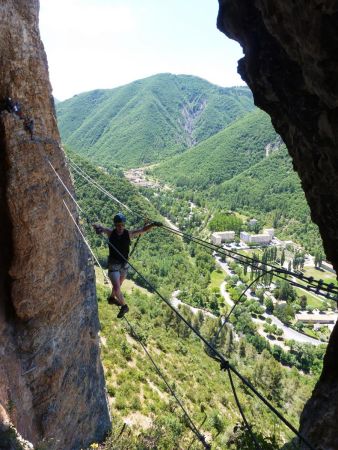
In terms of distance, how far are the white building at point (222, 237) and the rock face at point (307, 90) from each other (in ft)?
321

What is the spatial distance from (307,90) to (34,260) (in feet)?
19.1

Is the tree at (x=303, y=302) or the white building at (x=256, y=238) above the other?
the white building at (x=256, y=238)

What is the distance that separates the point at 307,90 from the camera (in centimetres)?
508

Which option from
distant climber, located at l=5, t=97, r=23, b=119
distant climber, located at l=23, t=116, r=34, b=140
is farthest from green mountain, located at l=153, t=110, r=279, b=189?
distant climber, located at l=5, t=97, r=23, b=119

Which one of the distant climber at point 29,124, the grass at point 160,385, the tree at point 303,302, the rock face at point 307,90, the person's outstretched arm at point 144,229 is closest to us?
the rock face at point 307,90

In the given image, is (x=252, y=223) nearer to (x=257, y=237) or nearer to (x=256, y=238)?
(x=257, y=237)

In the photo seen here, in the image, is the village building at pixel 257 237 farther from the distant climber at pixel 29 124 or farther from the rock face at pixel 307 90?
the rock face at pixel 307 90

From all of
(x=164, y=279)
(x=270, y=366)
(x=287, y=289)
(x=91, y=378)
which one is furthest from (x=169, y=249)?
(x=91, y=378)

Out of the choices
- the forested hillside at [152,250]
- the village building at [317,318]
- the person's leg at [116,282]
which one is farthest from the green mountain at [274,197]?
the person's leg at [116,282]

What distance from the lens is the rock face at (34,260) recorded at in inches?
276

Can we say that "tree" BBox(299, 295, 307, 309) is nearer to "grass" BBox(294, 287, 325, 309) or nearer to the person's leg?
"grass" BBox(294, 287, 325, 309)

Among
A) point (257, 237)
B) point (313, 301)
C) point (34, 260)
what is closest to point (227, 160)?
point (257, 237)

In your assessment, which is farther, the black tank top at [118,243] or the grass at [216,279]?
the grass at [216,279]

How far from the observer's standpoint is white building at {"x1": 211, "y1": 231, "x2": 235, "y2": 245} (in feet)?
340
